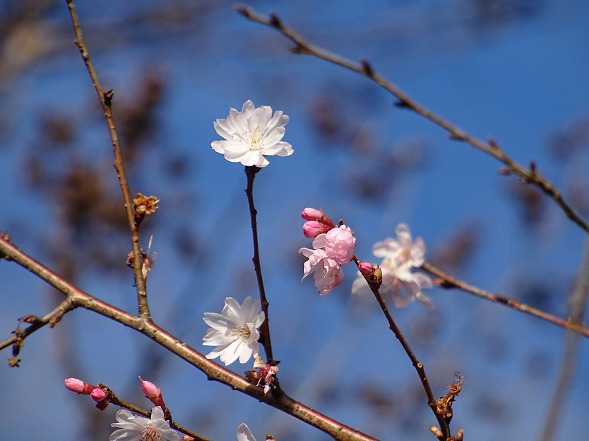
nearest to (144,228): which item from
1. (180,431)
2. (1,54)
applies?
(1,54)

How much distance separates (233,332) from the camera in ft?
4.02

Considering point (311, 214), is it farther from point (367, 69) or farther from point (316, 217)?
point (367, 69)

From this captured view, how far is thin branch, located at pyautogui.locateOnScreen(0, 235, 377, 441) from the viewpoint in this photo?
3.53 feet

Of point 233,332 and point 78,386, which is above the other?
point 233,332

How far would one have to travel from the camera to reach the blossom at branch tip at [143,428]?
105 cm

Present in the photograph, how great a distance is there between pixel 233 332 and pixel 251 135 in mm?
413

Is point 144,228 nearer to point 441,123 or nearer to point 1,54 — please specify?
point 1,54

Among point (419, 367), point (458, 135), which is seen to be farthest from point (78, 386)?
point (458, 135)

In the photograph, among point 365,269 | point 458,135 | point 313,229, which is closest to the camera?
point 365,269

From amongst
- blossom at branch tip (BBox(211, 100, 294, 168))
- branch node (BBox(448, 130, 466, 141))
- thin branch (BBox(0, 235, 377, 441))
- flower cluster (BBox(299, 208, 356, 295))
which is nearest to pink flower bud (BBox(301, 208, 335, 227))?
flower cluster (BBox(299, 208, 356, 295))

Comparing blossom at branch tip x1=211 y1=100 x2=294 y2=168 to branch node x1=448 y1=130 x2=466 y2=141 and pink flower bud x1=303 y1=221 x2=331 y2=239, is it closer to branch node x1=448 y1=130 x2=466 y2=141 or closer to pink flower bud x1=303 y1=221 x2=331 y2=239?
pink flower bud x1=303 y1=221 x2=331 y2=239

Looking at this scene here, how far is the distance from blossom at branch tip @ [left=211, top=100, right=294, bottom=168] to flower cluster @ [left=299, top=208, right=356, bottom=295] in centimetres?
14

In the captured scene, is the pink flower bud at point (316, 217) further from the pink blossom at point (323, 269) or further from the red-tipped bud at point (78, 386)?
the red-tipped bud at point (78, 386)

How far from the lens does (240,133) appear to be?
1.25 m
